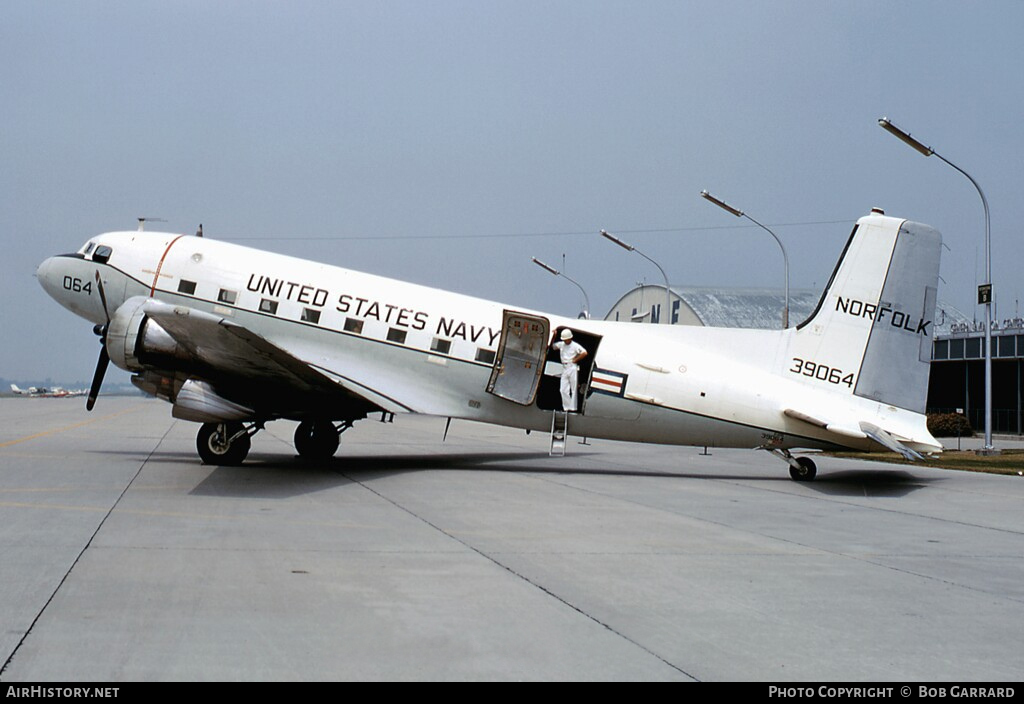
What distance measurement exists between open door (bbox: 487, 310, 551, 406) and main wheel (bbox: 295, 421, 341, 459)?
3.64 metres

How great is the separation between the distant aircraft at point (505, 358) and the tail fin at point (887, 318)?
0.03m

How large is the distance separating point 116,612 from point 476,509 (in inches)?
280

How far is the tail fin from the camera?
17.8 metres

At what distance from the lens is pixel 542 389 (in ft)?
62.0

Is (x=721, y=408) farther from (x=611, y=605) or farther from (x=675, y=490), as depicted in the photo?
(x=611, y=605)

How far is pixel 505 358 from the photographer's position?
19000 millimetres

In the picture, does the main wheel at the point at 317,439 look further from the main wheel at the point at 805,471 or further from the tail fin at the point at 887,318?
the tail fin at the point at 887,318

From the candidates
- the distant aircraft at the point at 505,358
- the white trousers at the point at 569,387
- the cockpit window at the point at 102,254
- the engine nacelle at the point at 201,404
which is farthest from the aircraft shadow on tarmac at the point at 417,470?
the cockpit window at the point at 102,254

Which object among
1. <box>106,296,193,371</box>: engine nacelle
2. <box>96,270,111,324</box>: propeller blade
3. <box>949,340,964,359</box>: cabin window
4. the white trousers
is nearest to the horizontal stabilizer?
the white trousers

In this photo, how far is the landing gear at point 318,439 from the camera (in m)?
19.8

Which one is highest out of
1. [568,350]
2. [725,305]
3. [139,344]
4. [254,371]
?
[725,305]

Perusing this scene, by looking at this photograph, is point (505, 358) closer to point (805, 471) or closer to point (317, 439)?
point (317, 439)

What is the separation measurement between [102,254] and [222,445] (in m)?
5.62

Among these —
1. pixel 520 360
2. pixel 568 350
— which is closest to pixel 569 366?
pixel 568 350
